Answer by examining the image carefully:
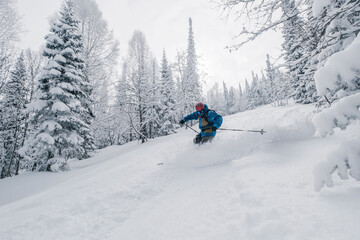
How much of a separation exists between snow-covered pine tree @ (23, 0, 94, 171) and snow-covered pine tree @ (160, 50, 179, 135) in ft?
49.7

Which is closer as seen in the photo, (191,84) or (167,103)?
(191,84)

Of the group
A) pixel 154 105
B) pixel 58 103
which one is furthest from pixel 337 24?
pixel 154 105

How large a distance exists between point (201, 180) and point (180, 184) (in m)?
0.57

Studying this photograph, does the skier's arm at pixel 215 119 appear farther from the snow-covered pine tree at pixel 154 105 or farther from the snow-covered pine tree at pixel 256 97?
the snow-covered pine tree at pixel 256 97

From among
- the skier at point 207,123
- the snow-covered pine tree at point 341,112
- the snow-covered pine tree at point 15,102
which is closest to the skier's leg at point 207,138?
the skier at point 207,123

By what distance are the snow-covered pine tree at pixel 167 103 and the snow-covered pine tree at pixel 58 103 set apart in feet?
49.7

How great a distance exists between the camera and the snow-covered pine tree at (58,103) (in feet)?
32.8

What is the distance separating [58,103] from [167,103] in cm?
1815

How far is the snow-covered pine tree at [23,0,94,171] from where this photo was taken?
9984 millimetres

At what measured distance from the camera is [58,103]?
10273mm

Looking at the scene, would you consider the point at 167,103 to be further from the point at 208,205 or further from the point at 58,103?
the point at 208,205

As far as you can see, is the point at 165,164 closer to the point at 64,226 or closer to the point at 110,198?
Result: the point at 110,198

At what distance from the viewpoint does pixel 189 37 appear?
30.2 m

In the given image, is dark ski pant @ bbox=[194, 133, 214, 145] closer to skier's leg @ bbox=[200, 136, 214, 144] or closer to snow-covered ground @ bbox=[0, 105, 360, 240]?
skier's leg @ bbox=[200, 136, 214, 144]
